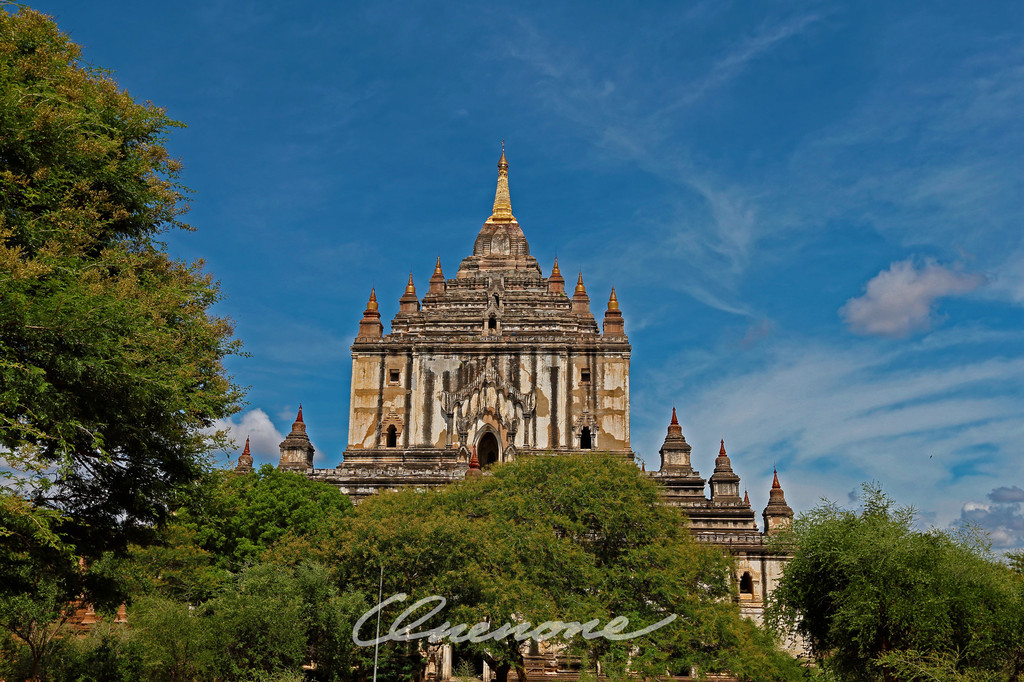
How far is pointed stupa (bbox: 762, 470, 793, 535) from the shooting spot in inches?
1925

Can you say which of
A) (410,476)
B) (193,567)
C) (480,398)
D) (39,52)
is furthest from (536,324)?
(39,52)

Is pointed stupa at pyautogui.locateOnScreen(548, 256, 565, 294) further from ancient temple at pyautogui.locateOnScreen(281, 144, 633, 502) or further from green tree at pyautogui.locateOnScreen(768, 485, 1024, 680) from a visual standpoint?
green tree at pyautogui.locateOnScreen(768, 485, 1024, 680)

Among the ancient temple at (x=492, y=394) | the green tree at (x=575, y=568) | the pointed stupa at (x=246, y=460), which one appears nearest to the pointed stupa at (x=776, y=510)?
the ancient temple at (x=492, y=394)

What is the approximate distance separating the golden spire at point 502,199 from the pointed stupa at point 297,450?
70.0 ft

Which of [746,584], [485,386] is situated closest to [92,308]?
[746,584]

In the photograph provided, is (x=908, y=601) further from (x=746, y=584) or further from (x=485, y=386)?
(x=485, y=386)

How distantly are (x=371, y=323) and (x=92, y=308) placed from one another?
38946 mm

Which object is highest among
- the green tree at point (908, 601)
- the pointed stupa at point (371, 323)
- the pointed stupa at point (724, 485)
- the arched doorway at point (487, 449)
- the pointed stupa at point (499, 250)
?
the pointed stupa at point (499, 250)

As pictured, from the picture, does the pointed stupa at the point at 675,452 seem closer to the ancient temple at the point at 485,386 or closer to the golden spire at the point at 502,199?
the ancient temple at the point at 485,386

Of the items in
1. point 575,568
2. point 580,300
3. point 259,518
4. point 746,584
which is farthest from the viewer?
point 580,300

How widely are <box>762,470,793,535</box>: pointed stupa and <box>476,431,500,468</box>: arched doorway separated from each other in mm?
14277

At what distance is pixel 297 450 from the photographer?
51.1 m

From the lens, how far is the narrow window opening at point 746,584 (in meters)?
44.2

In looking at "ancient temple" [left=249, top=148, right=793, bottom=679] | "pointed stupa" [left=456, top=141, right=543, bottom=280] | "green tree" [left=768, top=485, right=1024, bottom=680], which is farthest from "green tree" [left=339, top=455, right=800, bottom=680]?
"pointed stupa" [left=456, top=141, right=543, bottom=280]
